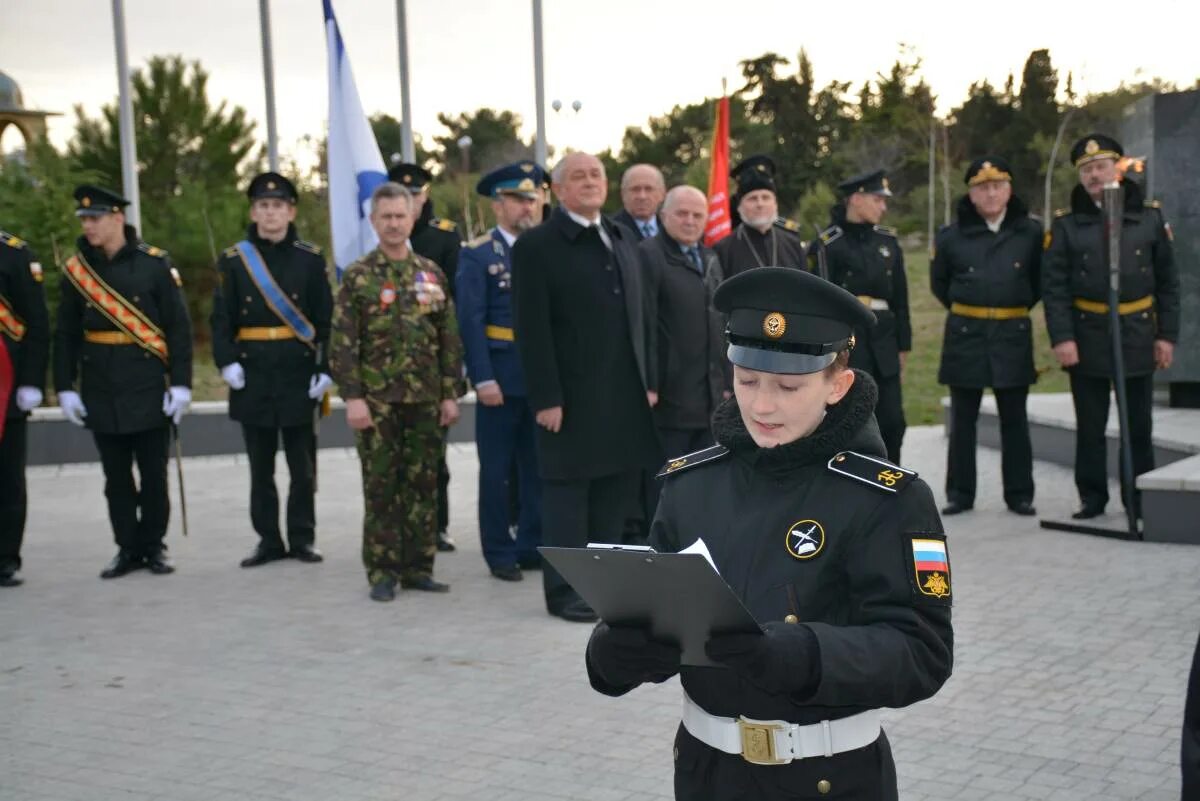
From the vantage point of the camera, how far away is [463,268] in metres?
7.71

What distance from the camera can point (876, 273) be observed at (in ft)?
30.2

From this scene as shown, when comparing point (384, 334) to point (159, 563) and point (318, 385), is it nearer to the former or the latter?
point (318, 385)

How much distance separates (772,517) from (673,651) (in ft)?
1.09

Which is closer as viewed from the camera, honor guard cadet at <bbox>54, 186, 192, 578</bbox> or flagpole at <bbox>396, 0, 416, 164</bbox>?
honor guard cadet at <bbox>54, 186, 192, 578</bbox>

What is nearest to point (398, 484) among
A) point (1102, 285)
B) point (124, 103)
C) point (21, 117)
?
point (1102, 285)

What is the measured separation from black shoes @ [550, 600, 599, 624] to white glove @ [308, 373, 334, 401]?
7.24 feet

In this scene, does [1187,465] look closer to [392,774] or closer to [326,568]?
[326,568]

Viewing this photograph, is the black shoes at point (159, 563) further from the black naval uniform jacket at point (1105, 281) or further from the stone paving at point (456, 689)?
the black naval uniform jacket at point (1105, 281)

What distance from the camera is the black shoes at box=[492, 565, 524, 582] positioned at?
25.5ft

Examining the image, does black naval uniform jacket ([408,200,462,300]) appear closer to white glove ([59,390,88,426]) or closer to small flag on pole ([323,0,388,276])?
small flag on pole ([323,0,388,276])

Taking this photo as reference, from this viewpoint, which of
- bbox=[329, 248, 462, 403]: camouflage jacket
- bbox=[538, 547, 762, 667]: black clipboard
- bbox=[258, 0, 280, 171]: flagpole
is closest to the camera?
bbox=[538, 547, 762, 667]: black clipboard

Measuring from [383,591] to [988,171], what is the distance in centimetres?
449

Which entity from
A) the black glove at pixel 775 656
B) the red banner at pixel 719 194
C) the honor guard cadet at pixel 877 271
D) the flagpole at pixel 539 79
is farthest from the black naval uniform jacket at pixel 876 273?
the black glove at pixel 775 656

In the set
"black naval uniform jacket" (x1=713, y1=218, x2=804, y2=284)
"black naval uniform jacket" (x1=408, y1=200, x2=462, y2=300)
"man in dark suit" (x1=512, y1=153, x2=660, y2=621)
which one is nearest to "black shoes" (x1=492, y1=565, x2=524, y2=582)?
"man in dark suit" (x1=512, y1=153, x2=660, y2=621)
